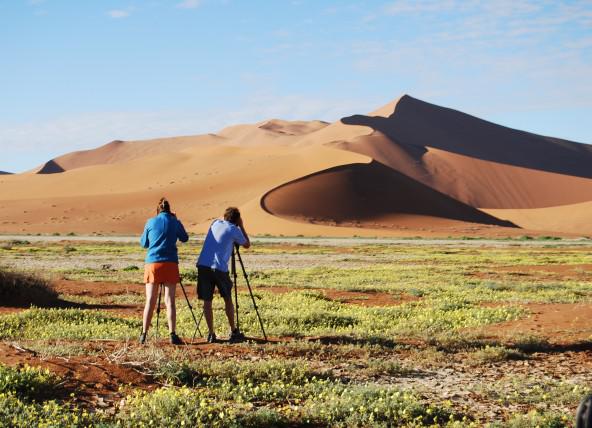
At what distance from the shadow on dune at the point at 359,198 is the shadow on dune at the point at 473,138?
196 feet

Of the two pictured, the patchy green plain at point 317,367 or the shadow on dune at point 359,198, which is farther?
the shadow on dune at point 359,198

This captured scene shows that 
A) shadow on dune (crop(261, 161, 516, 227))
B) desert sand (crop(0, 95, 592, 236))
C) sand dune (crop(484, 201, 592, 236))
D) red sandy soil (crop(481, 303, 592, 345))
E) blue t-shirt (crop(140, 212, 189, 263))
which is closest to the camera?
blue t-shirt (crop(140, 212, 189, 263))

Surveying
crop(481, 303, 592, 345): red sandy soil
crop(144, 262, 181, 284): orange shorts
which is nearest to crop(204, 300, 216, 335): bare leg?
crop(144, 262, 181, 284): orange shorts

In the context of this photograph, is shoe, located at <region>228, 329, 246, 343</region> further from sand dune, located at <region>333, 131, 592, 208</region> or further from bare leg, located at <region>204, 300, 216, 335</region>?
sand dune, located at <region>333, 131, 592, 208</region>

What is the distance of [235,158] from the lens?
445ft

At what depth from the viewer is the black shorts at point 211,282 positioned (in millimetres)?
11758

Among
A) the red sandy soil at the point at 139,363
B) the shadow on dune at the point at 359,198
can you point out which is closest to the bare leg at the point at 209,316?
the red sandy soil at the point at 139,363

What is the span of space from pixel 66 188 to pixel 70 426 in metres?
128

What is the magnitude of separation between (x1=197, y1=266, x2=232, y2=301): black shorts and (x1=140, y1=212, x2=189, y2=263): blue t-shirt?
478 mm

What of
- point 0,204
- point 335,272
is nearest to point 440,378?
point 335,272

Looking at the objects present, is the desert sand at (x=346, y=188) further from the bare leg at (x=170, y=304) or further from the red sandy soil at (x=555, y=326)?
the bare leg at (x=170, y=304)

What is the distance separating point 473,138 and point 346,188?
299 ft

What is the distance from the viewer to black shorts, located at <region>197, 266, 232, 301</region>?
11758 millimetres

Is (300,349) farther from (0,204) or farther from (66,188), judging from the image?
(66,188)
